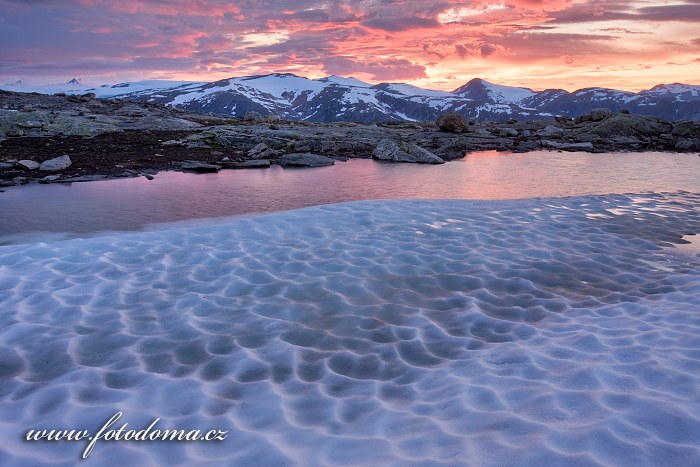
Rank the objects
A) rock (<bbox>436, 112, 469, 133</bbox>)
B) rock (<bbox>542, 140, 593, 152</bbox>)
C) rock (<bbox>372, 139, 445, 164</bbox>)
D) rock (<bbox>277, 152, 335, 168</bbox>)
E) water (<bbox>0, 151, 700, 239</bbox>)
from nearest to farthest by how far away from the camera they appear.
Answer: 1. water (<bbox>0, 151, 700, 239</bbox>)
2. rock (<bbox>277, 152, 335, 168</bbox>)
3. rock (<bbox>372, 139, 445, 164</bbox>)
4. rock (<bbox>542, 140, 593, 152</bbox>)
5. rock (<bbox>436, 112, 469, 133</bbox>)

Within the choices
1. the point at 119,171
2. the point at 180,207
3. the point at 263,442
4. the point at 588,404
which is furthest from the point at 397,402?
the point at 119,171

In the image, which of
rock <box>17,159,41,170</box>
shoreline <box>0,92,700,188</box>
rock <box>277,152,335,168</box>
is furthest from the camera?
rock <box>277,152,335,168</box>

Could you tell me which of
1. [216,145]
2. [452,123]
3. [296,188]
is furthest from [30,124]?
[452,123]

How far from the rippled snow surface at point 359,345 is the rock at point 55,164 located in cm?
1357

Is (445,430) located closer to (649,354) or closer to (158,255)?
(649,354)

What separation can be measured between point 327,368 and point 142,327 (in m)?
3.12

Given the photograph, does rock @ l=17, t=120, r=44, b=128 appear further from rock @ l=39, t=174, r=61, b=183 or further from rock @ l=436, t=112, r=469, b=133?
rock @ l=436, t=112, r=469, b=133

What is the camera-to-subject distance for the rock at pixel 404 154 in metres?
29.1

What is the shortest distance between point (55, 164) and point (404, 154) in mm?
19381

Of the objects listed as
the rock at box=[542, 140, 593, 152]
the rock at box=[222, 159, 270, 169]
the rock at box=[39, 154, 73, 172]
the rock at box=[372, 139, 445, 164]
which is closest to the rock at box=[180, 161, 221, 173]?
the rock at box=[222, 159, 270, 169]

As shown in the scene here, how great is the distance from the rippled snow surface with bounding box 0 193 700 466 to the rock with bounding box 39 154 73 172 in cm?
1357

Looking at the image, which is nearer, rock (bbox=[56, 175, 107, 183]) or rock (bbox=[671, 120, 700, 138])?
rock (bbox=[56, 175, 107, 183])

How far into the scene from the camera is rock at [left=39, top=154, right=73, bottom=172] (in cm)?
2186

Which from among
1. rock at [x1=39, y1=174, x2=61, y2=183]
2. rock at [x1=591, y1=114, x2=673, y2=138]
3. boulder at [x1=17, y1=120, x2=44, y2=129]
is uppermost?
boulder at [x1=17, y1=120, x2=44, y2=129]
